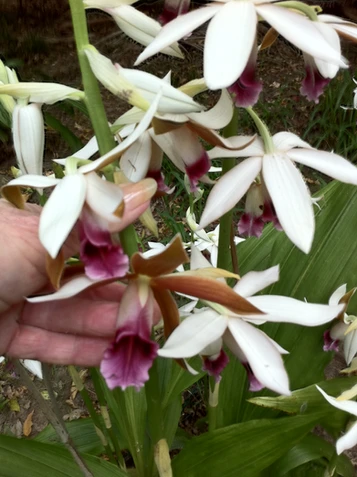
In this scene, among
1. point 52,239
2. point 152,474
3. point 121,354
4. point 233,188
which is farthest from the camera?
point 152,474

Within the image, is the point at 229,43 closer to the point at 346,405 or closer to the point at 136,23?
the point at 136,23

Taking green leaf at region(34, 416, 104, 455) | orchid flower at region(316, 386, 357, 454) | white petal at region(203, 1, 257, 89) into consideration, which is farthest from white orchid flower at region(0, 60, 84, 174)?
green leaf at region(34, 416, 104, 455)

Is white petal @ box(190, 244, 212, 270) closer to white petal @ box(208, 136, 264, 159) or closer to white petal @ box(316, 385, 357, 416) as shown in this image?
white petal @ box(208, 136, 264, 159)

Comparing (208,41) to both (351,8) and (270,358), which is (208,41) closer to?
(270,358)

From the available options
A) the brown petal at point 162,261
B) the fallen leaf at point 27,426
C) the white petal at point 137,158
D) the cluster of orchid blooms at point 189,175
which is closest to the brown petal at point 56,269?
the cluster of orchid blooms at point 189,175

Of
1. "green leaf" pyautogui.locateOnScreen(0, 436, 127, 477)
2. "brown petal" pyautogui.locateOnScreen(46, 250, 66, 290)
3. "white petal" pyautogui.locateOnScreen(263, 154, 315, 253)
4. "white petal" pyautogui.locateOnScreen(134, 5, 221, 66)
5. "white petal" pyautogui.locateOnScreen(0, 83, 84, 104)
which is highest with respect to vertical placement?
"white petal" pyautogui.locateOnScreen(134, 5, 221, 66)

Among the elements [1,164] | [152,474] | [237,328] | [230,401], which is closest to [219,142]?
[237,328]
